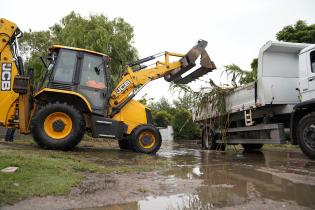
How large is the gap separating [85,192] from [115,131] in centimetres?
567

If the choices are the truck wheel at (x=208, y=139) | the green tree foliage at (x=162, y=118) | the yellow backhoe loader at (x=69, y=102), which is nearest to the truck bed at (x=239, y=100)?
the truck wheel at (x=208, y=139)

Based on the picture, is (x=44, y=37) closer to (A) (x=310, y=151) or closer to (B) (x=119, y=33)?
(B) (x=119, y=33)

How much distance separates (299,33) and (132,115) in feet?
49.1

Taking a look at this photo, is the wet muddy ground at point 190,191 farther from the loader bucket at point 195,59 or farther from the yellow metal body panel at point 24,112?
the loader bucket at point 195,59

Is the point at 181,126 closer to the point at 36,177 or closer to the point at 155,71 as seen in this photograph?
the point at 155,71

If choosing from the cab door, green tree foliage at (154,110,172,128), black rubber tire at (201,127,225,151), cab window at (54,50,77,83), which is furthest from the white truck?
green tree foliage at (154,110,172,128)

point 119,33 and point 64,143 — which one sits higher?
point 119,33

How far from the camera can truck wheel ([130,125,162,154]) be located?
10.8 meters

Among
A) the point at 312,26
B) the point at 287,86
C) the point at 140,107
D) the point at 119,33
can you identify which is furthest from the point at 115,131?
the point at 312,26

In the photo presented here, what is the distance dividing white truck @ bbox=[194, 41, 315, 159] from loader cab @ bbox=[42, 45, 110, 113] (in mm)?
4319

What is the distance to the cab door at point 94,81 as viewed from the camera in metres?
10.1

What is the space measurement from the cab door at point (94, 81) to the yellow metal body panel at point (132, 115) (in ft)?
2.29

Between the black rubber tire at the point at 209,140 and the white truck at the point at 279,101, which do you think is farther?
the black rubber tire at the point at 209,140

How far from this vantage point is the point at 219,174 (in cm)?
650
